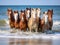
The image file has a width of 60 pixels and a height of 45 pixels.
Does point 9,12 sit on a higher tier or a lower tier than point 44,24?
higher

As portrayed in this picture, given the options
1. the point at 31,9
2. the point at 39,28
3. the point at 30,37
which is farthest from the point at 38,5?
the point at 30,37

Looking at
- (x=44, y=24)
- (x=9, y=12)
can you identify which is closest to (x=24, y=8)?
(x=9, y=12)

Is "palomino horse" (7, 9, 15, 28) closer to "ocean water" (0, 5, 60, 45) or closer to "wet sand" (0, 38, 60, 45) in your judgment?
"ocean water" (0, 5, 60, 45)

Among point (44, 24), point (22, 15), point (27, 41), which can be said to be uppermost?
point (22, 15)

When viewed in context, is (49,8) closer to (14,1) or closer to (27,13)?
(27,13)

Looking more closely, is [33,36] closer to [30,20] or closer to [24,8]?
[30,20]

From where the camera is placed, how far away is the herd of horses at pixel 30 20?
206 cm

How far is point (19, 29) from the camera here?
2078mm

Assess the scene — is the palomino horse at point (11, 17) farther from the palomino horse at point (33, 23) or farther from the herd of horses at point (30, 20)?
the palomino horse at point (33, 23)

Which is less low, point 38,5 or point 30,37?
point 38,5

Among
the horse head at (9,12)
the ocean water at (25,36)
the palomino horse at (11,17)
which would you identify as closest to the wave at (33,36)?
the ocean water at (25,36)

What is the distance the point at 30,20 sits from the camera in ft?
6.80

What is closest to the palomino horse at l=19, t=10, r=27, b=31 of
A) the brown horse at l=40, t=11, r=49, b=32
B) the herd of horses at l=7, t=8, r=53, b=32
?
the herd of horses at l=7, t=8, r=53, b=32

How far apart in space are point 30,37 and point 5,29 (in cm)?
34
